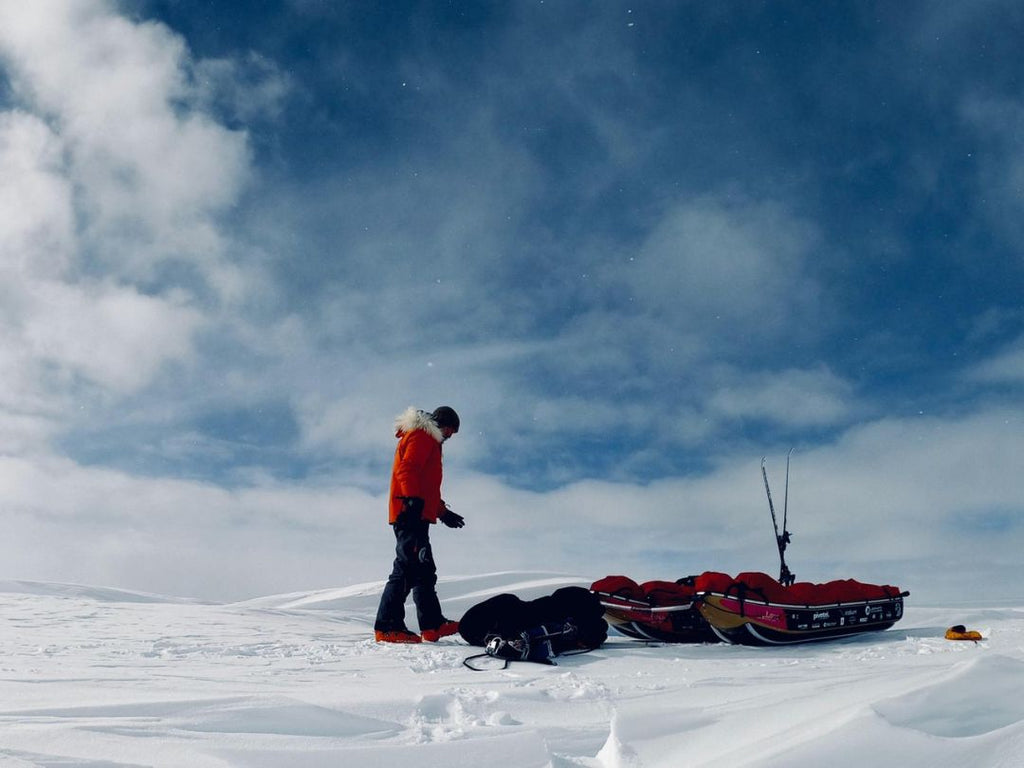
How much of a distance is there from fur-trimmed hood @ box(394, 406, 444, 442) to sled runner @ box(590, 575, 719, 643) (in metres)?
2.21

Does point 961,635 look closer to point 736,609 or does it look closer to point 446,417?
point 736,609

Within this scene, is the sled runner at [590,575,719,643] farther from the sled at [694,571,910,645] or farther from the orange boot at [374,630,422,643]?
the orange boot at [374,630,422,643]

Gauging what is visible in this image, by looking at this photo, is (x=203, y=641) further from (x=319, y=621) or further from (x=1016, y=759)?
(x=1016, y=759)

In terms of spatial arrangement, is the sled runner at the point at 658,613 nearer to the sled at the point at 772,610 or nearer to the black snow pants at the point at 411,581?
the sled at the point at 772,610

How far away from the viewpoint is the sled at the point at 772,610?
6.26 metres

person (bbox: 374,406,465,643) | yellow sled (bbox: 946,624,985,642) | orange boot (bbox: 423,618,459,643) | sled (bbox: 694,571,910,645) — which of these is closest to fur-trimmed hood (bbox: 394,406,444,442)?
person (bbox: 374,406,465,643)

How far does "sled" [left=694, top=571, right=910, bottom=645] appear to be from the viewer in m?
6.26

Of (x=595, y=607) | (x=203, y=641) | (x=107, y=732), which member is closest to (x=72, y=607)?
(x=203, y=641)

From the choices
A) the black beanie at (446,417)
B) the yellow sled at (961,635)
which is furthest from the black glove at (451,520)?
the yellow sled at (961,635)

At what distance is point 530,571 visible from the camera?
1376cm

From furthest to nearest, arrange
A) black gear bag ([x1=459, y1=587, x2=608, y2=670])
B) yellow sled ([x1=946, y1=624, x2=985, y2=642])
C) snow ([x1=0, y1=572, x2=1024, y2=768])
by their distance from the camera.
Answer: yellow sled ([x1=946, y1=624, x2=985, y2=642]) < black gear bag ([x1=459, y1=587, x2=608, y2=670]) < snow ([x1=0, y1=572, x2=1024, y2=768])

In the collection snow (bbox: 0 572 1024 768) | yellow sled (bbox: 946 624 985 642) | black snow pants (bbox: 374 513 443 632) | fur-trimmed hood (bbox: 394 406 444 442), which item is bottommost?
yellow sled (bbox: 946 624 985 642)

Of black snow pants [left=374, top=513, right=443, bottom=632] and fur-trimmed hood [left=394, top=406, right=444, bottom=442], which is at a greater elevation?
fur-trimmed hood [left=394, top=406, right=444, bottom=442]

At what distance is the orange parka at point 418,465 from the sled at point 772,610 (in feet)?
8.43
